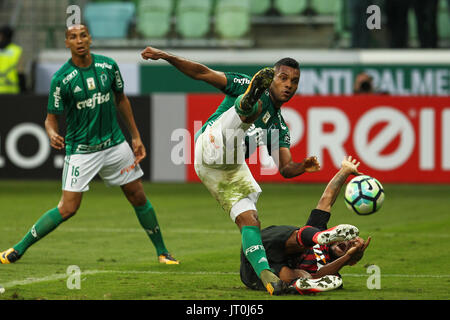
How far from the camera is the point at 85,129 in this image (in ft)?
27.0

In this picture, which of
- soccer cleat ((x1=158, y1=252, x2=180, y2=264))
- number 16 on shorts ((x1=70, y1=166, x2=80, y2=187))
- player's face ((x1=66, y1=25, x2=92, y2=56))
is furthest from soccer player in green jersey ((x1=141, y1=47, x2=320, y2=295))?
soccer cleat ((x1=158, y1=252, x2=180, y2=264))

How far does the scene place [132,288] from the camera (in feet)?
23.1

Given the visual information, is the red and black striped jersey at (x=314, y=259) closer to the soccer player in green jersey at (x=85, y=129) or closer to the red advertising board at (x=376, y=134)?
the soccer player in green jersey at (x=85, y=129)

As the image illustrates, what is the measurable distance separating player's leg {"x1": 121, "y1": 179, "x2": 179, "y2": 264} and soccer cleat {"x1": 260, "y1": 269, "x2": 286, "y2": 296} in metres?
1.94

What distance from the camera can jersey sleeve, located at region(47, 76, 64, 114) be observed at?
813 centimetres

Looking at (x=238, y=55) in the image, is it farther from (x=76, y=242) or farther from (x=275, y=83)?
(x=275, y=83)

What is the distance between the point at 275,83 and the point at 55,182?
10613 mm

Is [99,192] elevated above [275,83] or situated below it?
below

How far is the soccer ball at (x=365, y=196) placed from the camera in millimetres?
7480

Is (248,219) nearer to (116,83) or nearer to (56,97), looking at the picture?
(116,83)

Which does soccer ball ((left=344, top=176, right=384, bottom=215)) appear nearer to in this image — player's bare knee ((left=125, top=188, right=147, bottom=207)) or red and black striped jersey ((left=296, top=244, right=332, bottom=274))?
red and black striped jersey ((left=296, top=244, right=332, bottom=274))

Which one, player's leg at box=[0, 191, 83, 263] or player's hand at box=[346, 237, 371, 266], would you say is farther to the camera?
player's leg at box=[0, 191, 83, 263]

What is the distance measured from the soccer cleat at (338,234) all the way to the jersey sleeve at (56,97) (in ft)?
9.35
